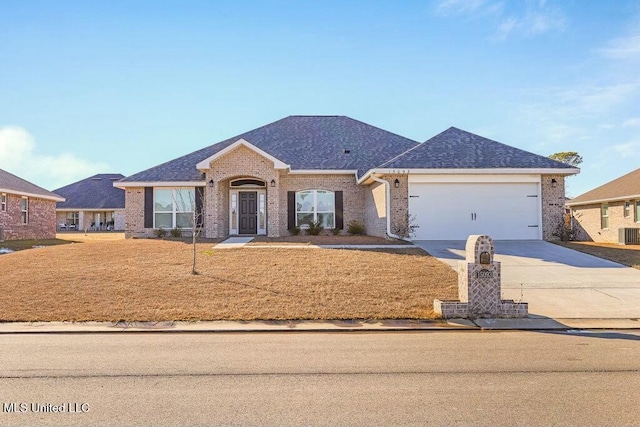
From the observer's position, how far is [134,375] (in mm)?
5742

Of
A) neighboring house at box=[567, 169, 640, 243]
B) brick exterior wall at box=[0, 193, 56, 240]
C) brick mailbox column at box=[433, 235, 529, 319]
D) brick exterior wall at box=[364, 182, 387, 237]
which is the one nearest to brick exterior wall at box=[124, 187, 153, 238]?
brick exterior wall at box=[0, 193, 56, 240]

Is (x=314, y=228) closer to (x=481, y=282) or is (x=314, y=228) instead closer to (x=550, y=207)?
(x=550, y=207)

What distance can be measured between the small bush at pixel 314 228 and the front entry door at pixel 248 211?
2.66 metres

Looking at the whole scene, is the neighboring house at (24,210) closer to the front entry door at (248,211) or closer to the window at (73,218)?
the front entry door at (248,211)

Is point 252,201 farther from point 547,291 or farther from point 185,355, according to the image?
point 185,355

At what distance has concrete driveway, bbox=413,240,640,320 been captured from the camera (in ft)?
31.8

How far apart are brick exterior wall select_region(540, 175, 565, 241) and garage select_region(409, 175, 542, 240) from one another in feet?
0.70

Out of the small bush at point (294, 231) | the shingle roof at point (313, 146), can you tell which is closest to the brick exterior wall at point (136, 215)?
the shingle roof at point (313, 146)

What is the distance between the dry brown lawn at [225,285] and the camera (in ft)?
31.0

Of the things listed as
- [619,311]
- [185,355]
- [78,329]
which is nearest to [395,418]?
[185,355]

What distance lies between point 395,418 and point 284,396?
4.10 ft

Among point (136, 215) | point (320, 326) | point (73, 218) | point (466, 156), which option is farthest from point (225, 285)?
point (73, 218)

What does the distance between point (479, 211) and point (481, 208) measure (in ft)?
0.49

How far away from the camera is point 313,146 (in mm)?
25344
